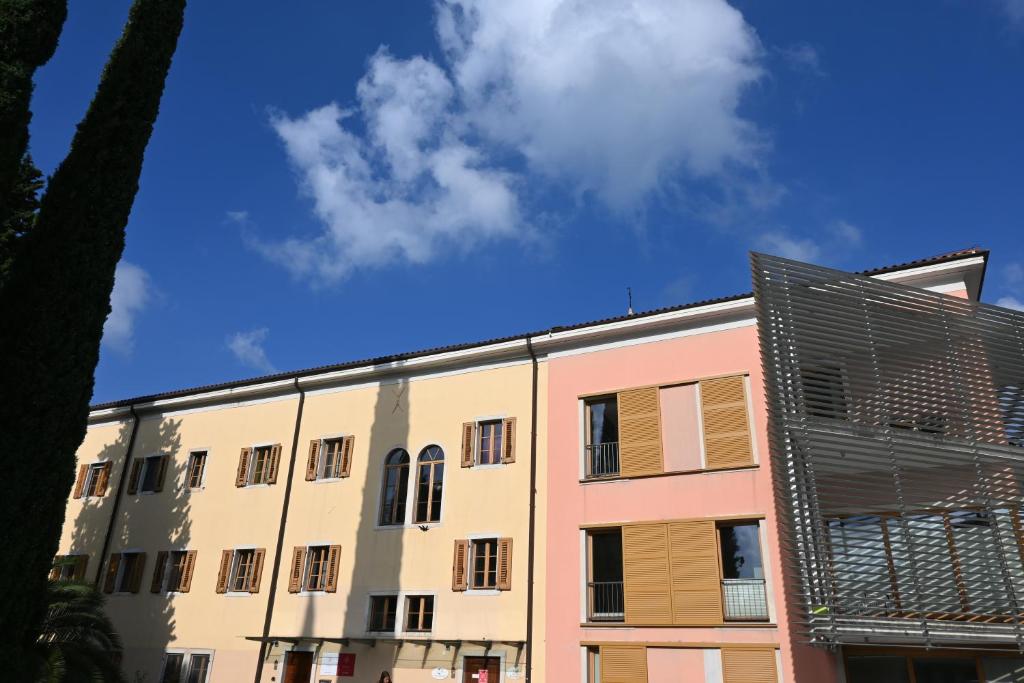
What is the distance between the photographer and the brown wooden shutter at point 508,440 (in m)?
18.5

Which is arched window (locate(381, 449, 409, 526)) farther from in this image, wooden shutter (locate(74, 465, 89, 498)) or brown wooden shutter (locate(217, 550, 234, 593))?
wooden shutter (locate(74, 465, 89, 498))

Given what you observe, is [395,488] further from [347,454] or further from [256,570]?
[256,570]

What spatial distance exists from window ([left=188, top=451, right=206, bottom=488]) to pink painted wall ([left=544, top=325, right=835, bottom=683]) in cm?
1170

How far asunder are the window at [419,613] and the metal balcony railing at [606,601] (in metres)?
4.00

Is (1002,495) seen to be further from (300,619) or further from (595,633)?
(300,619)

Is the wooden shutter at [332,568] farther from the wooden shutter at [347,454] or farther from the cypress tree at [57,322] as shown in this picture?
the cypress tree at [57,322]

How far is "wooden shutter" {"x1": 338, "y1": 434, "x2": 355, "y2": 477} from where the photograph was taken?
20.6 m

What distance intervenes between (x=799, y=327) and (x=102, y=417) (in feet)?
75.2

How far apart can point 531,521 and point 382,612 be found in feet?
14.8

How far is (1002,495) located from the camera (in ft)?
42.4

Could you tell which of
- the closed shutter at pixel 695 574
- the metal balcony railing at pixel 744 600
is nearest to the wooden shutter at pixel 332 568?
the closed shutter at pixel 695 574

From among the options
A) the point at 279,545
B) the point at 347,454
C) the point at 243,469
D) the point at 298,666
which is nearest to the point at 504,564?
the point at 347,454

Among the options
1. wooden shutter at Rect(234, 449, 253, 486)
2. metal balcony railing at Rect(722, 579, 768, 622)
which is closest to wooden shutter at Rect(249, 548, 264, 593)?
wooden shutter at Rect(234, 449, 253, 486)

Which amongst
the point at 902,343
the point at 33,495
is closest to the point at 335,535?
the point at 33,495
